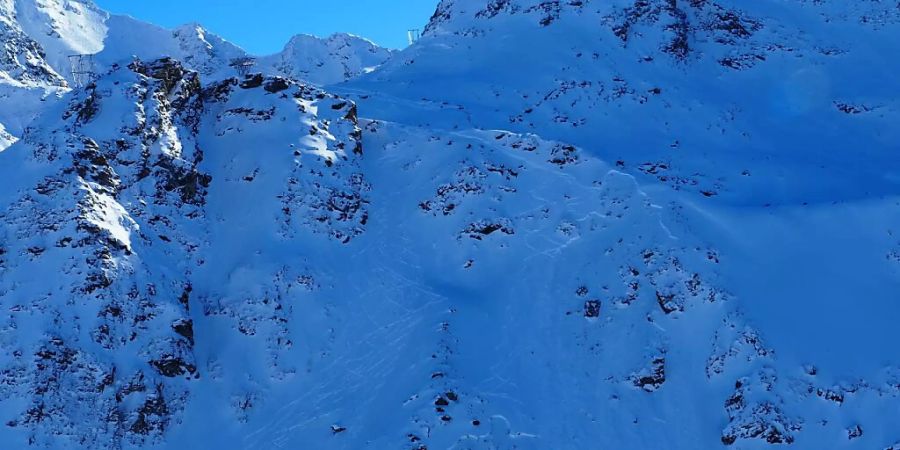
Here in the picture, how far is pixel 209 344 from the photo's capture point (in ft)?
69.2

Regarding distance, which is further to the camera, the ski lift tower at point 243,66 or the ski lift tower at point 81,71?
the ski lift tower at point 243,66

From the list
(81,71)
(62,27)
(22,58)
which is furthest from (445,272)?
(62,27)

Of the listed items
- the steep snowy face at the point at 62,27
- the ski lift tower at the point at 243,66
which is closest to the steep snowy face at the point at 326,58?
the ski lift tower at the point at 243,66

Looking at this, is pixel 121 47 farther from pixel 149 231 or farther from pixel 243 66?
pixel 149 231

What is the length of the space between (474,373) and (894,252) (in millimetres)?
13362

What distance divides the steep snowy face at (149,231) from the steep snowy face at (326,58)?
65151 millimetres

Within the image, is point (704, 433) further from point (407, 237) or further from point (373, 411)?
point (407, 237)

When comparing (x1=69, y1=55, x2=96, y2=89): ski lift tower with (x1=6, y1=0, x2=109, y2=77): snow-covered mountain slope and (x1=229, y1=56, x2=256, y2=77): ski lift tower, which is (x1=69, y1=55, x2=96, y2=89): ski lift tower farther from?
(x1=229, y1=56, x2=256, y2=77): ski lift tower

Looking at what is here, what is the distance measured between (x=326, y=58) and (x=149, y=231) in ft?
264

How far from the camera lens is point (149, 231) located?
23484mm

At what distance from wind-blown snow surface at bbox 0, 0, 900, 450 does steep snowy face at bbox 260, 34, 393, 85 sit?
64.5 metres

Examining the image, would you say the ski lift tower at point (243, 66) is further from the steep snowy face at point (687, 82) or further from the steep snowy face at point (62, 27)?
the steep snowy face at point (62, 27)

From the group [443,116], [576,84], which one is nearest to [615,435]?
[443,116]

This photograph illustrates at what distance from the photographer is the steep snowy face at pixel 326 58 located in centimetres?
9544
